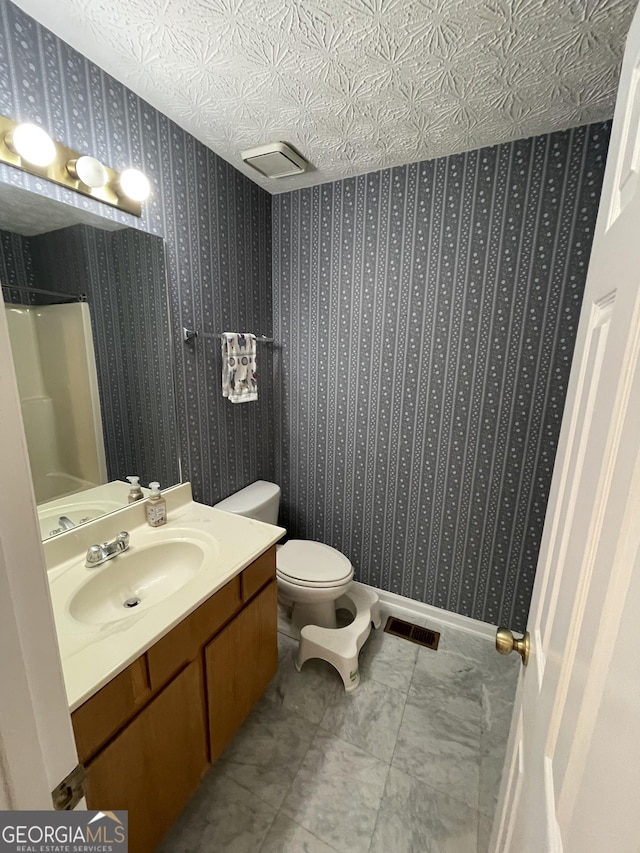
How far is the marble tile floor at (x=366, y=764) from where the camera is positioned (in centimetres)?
109

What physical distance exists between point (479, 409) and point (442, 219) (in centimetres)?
89

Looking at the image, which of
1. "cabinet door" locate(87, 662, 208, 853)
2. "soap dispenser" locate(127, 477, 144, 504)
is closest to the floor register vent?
"cabinet door" locate(87, 662, 208, 853)

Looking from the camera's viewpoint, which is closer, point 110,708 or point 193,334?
point 110,708

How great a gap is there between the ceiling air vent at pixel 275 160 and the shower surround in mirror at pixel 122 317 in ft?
1.90

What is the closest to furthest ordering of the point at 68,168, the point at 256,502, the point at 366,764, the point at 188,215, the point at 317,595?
1. the point at 68,168
2. the point at 366,764
3. the point at 188,215
4. the point at 317,595
5. the point at 256,502

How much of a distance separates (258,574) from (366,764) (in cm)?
81

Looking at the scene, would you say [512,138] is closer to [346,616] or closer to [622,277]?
[622,277]

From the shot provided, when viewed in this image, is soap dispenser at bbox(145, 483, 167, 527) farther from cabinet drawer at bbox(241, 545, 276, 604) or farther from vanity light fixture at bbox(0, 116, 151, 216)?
vanity light fixture at bbox(0, 116, 151, 216)

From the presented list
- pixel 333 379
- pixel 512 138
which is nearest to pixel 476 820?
pixel 333 379

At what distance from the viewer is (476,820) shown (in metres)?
1.13

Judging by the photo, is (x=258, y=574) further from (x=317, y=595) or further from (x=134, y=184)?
(x=134, y=184)

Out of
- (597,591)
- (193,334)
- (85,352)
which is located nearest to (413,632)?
(597,591)

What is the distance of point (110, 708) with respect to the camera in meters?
0.78

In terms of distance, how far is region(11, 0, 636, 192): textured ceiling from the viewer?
918 mm
